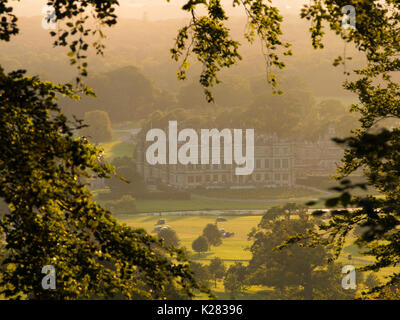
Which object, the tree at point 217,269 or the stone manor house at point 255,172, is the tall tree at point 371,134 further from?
the stone manor house at point 255,172

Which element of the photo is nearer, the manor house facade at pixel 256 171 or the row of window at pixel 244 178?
the manor house facade at pixel 256 171

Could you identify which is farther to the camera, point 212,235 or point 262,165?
point 262,165

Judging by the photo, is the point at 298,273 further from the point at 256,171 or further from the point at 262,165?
the point at 256,171

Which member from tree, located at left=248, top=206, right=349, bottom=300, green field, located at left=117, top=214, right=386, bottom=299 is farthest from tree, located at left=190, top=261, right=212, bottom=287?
tree, located at left=248, top=206, right=349, bottom=300

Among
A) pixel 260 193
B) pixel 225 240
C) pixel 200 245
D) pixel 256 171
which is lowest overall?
pixel 200 245

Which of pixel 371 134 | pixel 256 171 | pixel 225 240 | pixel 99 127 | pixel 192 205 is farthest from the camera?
pixel 99 127

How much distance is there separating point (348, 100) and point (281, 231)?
477ft

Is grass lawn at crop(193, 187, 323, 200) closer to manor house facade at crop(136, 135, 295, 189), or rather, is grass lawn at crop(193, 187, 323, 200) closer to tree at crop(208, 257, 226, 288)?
manor house facade at crop(136, 135, 295, 189)

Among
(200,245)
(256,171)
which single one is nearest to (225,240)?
(200,245)

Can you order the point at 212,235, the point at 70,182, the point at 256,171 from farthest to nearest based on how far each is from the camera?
the point at 256,171 < the point at 212,235 < the point at 70,182

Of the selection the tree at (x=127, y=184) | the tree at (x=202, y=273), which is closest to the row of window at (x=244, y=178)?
the tree at (x=127, y=184)

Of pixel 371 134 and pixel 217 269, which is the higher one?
pixel 371 134

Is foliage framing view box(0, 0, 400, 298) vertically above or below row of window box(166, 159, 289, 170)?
below
